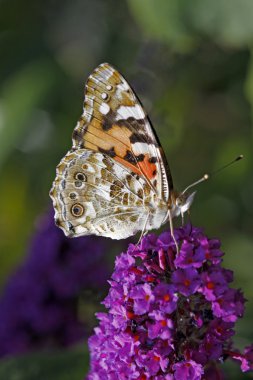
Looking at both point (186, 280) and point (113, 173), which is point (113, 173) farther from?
point (186, 280)

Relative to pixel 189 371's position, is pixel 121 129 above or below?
above

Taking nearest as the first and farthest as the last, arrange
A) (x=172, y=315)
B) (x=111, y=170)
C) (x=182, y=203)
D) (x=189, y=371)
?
1. (x=189, y=371)
2. (x=172, y=315)
3. (x=182, y=203)
4. (x=111, y=170)

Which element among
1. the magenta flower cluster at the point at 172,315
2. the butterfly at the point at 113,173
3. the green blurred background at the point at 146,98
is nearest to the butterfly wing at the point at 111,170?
the butterfly at the point at 113,173

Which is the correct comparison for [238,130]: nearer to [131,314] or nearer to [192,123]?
[192,123]

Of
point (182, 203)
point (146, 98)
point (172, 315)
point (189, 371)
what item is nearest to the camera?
point (189, 371)

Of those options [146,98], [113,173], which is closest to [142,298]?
[113,173]

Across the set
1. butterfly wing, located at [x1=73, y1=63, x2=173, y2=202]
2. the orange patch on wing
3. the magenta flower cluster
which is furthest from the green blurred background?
the magenta flower cluster

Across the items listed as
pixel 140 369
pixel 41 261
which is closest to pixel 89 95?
pixel 140 369
